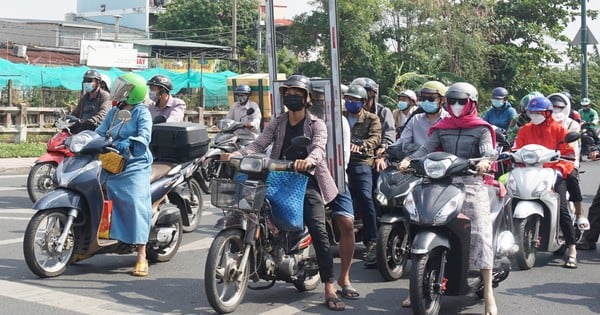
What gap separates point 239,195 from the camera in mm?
5828

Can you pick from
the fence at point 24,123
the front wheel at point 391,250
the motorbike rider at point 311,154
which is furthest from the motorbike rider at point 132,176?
the fence at point 24,123

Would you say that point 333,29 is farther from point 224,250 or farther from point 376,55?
point 376,55

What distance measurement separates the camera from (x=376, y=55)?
30672 millimetres

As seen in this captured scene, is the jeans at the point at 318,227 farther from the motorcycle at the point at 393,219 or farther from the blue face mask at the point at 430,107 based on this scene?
the blue face mask at the point at 430,107

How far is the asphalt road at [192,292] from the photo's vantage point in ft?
20.3

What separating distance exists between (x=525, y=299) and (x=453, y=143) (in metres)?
1.55

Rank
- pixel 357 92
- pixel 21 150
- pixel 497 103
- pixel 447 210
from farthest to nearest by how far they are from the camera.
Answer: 1. pixel 21 150
2. pixel 497 103
3. pixel 357 92
4. pixel 447 210

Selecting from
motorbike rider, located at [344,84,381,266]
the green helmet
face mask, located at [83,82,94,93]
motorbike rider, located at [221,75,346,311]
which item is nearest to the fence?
face mask, located at [83,82,94,93]

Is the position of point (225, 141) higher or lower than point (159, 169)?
higher

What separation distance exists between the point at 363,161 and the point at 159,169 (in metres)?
1.97

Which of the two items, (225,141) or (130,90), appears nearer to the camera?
(130,90)

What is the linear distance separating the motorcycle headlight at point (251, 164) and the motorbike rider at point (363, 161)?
2.01 metres

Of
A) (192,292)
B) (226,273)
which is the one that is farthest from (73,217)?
(226,273)

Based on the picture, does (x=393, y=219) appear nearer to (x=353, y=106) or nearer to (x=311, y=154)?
(x=353, y=106)
